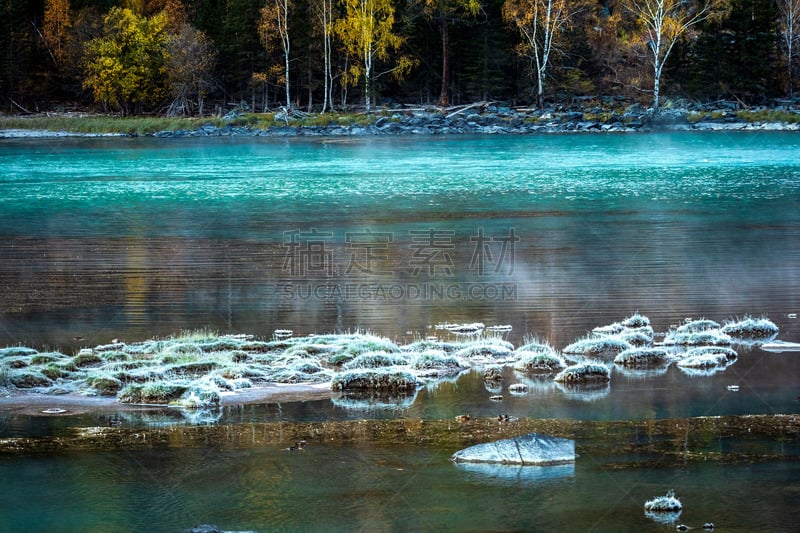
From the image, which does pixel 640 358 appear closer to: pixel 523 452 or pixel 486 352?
pixel 486 352

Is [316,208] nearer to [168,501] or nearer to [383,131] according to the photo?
[168,501]

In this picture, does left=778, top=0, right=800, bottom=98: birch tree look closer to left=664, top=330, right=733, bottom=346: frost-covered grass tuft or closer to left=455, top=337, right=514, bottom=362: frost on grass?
left=664, top=330, right=733, bottom=346: frost-covered grass tuft

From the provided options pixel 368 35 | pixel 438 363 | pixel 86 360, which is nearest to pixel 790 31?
pixel 368 35

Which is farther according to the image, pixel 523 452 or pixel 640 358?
pixel 640 358

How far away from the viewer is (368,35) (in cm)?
5991

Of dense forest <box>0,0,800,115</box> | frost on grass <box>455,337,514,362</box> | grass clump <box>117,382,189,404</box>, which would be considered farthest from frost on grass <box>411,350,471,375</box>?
dense forest <box>0,0,800,115</box>

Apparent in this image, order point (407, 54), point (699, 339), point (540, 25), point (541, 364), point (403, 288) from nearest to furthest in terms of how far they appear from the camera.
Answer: point (541, 364) → point (699, 339) → point (403, 288) → point (540, 25) → point (407, 54)

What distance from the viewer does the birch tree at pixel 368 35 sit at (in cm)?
6047

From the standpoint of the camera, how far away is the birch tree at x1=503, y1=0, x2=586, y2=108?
61.0 metres

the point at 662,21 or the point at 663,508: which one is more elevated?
the point at 662,21

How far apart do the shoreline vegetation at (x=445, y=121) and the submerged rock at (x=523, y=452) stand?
47738 millimetres

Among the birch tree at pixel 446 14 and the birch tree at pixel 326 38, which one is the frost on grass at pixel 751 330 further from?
the birch tree at pixel 446 14

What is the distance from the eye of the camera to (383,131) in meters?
56.1

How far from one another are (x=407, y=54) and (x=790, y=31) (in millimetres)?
21874
